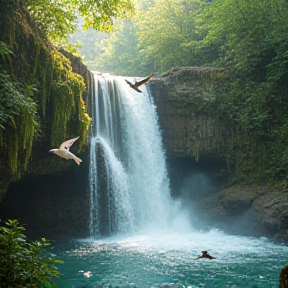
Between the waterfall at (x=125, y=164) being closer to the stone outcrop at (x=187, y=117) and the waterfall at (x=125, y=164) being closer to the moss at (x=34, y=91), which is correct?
the stone outcrop at (x=187, y=117)

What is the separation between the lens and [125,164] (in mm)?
16062

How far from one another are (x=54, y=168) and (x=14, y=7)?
16.5ft

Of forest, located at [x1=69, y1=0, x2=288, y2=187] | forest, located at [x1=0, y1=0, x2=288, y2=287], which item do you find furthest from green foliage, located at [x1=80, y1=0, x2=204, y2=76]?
forest, located at [x1=69, y1=0, x2=288, y2=187]

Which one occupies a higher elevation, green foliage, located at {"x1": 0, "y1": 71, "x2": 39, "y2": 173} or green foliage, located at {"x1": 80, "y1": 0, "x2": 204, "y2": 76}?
green foliage, located at {"x1": 80, "y1": 0, "x2": 204, "y2": 76}

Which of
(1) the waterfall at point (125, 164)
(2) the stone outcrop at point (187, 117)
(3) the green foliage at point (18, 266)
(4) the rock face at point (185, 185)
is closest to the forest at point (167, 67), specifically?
(3) the green foliage at point (18, 266)

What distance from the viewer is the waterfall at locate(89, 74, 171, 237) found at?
14.5 meters

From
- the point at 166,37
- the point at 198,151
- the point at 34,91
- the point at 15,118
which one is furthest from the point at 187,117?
the point at 15,118

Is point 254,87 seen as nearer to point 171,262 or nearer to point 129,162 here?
point 129,162

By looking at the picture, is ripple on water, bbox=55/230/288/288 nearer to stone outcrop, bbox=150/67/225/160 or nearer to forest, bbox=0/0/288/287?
forest, bbox=0/0/288/287

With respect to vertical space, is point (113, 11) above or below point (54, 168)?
above

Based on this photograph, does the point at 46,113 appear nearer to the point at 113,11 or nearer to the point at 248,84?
the point at 113,11

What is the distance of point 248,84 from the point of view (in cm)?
1708

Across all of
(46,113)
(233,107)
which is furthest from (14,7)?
(233,107)

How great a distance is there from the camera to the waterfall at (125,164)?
572 inches
